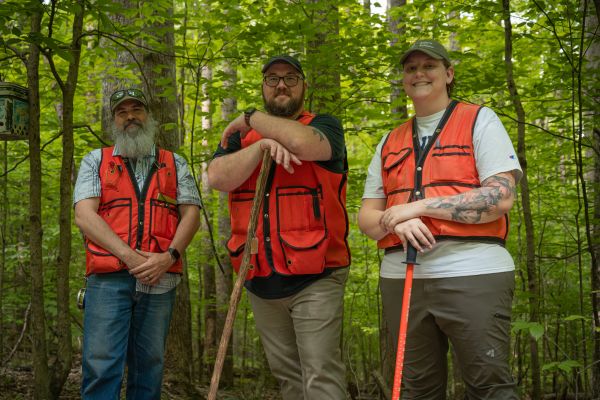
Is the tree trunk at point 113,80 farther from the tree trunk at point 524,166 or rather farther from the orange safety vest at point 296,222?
the tree trunk at point 524,166

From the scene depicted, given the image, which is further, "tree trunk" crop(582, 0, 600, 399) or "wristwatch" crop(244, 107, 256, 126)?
"tree trunk" crop(582, 0, 600, 399)

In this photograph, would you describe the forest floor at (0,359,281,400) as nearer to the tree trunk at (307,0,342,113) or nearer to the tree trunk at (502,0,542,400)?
the tree trunk at (307,0,342,113)

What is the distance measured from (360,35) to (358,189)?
2110mm

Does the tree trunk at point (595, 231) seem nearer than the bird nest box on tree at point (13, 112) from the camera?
No

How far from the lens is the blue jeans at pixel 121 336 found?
3.32 meters

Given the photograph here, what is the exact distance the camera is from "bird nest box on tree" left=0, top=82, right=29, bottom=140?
3.96 m

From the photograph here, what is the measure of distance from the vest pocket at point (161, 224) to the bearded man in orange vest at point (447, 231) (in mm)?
1403

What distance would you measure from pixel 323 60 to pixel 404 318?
11.1ft

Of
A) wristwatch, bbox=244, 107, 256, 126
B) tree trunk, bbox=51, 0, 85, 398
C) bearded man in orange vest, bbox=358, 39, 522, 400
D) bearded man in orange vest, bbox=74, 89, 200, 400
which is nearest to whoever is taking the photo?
bearded man in orange vest, bbox=358, 39, 522, 400

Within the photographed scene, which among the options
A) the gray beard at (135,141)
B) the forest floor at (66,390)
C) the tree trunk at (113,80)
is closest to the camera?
the gray beard at (135,141)

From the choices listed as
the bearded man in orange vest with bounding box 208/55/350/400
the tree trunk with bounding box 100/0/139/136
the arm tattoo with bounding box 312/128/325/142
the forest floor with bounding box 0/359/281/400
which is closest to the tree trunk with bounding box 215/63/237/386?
the forest floor with bounding box 0/359/281/400

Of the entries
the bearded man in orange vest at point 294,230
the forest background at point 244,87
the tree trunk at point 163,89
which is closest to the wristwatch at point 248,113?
the bearded man in orange vest at point 294,230

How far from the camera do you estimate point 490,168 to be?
8.18 feet

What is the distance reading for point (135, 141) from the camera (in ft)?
12.0
